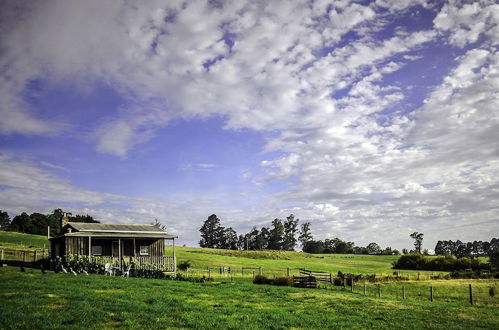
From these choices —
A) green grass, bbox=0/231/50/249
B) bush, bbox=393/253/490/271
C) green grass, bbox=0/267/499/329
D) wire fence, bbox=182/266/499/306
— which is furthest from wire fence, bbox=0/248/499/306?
bush, bbox=393/253/490/271

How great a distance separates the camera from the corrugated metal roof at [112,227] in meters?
42.0

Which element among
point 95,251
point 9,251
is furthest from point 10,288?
point 9,251

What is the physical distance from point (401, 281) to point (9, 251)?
46.9m

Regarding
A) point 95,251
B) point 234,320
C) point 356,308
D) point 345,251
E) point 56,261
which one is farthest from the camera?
point 345,251

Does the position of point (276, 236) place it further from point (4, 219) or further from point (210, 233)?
point (4, 219)

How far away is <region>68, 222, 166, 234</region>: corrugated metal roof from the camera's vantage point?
42.0 m

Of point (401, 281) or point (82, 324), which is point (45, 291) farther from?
point (401, 281)

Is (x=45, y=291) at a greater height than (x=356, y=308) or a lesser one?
greater

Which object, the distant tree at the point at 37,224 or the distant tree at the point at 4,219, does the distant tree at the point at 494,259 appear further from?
the distant tree at the point at 4,219

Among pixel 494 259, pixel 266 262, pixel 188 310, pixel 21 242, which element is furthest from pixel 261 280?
pixel 494 259

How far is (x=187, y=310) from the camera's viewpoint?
55.9ft

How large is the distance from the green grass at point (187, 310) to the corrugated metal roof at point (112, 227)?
1942 cm

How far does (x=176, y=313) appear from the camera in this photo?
16031 mm

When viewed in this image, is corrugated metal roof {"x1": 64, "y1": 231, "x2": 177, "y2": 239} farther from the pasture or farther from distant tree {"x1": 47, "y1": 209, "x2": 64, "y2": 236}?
distant tree {"x1": 47, "y1": 209, "x2": 64, "y2": 236}
